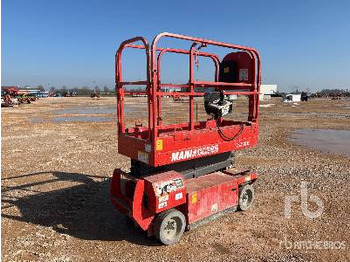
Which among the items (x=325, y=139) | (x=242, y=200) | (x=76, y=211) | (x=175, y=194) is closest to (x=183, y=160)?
(x=175, y=194)

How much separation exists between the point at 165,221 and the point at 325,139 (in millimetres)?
12889

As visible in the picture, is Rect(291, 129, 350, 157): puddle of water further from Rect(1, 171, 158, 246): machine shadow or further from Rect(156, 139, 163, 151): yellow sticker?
Rect(156, 139, 163, 151): yellow sticker

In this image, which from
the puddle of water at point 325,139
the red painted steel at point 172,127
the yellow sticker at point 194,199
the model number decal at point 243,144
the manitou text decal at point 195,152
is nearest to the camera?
the red painted steel at point 172,127

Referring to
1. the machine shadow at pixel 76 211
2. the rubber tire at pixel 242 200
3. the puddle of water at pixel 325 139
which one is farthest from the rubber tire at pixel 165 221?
the puddle of water at pixel 325 139

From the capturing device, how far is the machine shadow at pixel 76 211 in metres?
5.38

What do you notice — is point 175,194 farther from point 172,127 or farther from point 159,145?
point 172,127

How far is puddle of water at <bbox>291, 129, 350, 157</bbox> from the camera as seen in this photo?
40.6ft

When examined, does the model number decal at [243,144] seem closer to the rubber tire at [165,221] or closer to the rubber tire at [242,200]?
the rubber tire at [242,200]

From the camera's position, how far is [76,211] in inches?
249

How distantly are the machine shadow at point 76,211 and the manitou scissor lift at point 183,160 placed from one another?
0.50 meters

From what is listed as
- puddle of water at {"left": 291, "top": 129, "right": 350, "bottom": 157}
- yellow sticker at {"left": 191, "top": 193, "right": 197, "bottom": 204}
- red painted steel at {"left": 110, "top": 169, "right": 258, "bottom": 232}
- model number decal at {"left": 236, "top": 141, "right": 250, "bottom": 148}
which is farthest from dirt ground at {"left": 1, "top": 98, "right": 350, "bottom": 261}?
puddle of water at {"left": 291, "top": 129, "right": 350, "bottom": 157}

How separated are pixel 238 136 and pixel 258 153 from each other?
566 centimetres

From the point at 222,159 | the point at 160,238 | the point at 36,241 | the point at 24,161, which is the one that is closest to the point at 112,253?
the point at 160,238

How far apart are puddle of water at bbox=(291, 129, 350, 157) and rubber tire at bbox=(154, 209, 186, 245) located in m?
9.14
